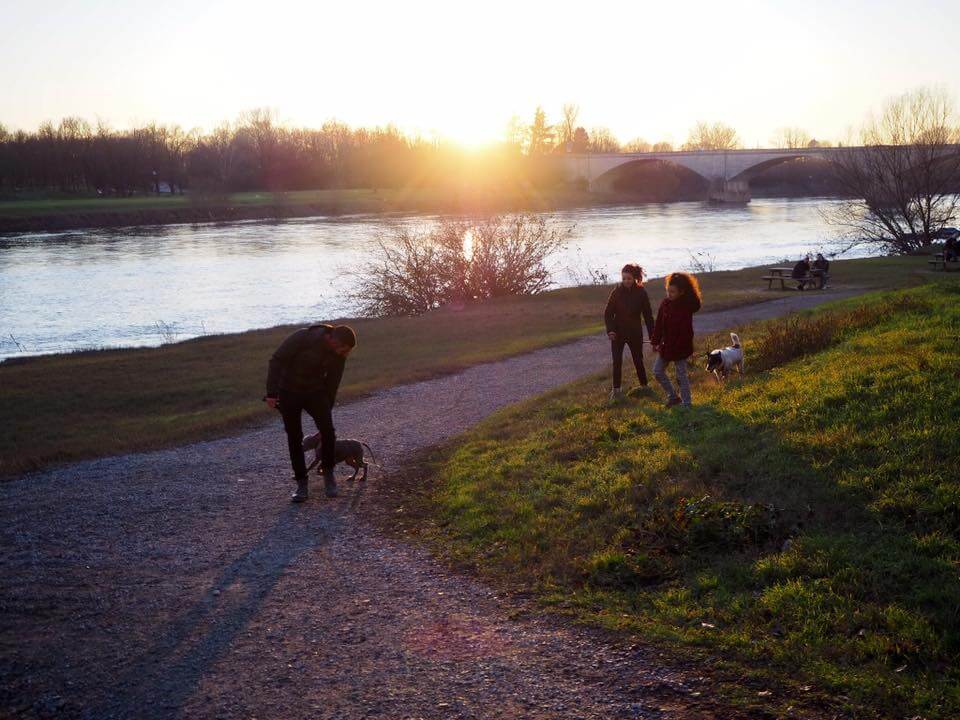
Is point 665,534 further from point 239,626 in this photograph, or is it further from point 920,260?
point 920,260

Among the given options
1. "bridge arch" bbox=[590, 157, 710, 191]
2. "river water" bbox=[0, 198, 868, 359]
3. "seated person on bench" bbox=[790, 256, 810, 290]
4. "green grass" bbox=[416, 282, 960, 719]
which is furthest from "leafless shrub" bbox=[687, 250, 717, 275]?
"bridge arch" bbox=[590, 157, 710, 191]

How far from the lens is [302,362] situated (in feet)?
25.0

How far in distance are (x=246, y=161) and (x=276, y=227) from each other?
35822 millimetres

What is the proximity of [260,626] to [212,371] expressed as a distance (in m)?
12.8

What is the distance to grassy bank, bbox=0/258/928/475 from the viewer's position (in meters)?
12.3

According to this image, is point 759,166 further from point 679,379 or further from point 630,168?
point 679,379

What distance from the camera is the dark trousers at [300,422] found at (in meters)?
7.68

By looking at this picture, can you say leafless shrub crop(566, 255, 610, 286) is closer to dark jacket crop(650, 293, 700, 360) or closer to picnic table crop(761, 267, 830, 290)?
picnic table crop(761, 267, 830, 290)

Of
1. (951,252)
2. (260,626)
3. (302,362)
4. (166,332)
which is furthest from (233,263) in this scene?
(260,626)

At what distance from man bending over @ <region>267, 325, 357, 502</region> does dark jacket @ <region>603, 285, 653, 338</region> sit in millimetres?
3722

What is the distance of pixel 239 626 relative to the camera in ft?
18.0

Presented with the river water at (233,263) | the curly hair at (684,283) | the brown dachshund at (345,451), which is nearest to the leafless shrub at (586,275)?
the river water at (233,263)

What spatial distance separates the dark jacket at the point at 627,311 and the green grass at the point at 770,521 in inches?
44.4

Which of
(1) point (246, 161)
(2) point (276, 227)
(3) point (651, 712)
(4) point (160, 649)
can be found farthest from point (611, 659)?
(1) point (246, 161)
